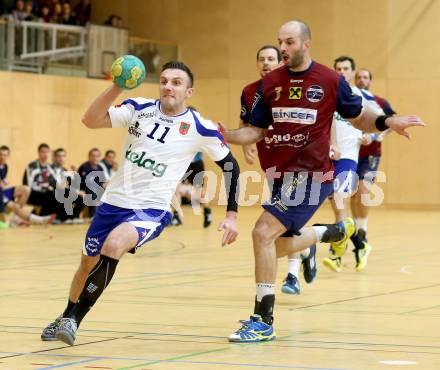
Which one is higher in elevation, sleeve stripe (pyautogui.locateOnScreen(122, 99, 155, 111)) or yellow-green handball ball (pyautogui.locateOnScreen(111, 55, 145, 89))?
yellow-green handball ball (pyautogui.locateOnScreen(111, 55, 145, 89))

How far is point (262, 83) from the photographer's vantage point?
835 cm

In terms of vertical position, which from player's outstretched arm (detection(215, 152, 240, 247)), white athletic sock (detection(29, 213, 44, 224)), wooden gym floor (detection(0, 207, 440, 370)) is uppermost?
player's outstretched arm (detection(215, 152, 240, 247))

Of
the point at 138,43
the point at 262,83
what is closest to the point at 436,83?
the point at 138,43

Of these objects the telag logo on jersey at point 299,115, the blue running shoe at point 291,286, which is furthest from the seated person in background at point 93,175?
the telag logo on jersey at point 299,115

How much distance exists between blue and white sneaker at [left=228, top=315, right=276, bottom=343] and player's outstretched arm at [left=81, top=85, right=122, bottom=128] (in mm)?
1861

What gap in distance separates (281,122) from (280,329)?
1678mm

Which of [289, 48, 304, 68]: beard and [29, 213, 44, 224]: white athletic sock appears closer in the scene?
[289, 48, 304, 68]: beard

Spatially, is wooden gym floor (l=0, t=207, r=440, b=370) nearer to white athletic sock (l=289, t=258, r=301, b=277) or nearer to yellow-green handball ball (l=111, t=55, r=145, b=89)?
white athletic sock (l=289, t=258, r=301, b=277)

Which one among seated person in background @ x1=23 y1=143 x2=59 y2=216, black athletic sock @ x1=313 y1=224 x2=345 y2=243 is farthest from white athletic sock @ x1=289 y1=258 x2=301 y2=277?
seated person in background @ x1=23 y1=143 x2=59 y2=216

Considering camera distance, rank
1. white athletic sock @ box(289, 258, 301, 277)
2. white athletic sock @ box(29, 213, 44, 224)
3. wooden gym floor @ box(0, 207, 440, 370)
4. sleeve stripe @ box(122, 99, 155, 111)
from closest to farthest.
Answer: wooden gym floor @ box(0, 207, 440, 370) → sleeve stripe @ box(122, 99, 155, 111) → white athletic sock @ box(289, 258, 301, 277) → white athletic sock @ box(29, 213, 44, 224)

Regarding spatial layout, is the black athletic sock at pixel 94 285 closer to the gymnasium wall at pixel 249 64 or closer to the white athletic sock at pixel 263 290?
the white athletic sock at pixel 263 290

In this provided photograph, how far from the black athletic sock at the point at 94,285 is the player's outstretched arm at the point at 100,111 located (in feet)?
3.43

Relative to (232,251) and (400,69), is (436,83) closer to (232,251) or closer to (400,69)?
(400,69)

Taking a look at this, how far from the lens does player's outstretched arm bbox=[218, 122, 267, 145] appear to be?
8.13 m
